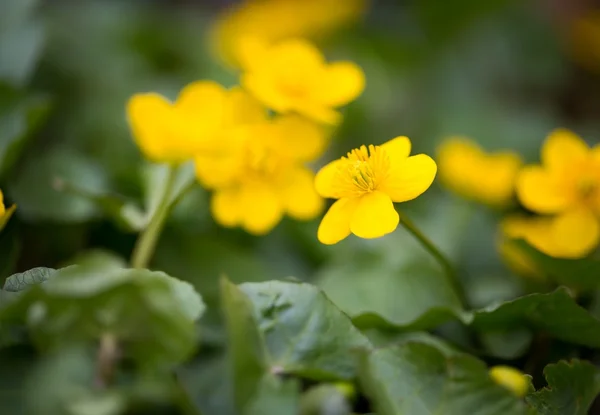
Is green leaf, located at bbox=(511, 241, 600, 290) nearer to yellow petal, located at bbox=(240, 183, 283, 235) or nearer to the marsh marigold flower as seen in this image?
the marsh marigold flower

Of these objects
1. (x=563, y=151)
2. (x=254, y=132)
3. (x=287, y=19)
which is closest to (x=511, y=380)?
(x=563, y=151)

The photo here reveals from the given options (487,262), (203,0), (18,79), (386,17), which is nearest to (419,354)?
(487,262)

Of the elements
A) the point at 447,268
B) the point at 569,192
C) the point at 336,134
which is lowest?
the point at 336,134

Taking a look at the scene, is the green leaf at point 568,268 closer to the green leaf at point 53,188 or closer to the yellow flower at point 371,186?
the yellow flower at point 371,186

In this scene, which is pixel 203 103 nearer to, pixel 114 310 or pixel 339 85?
pixel 339 85

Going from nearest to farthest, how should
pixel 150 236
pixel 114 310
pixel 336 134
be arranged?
pixel 114 310 → pixel 150 236 → pixel 336 134

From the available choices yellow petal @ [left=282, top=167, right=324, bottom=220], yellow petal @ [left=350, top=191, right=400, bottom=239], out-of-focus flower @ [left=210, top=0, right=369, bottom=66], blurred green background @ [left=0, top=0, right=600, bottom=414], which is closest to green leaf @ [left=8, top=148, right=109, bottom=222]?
blurred green background @ [left=0, top=0, right=600, bottom=414]

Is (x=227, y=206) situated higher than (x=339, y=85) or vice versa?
(x=339, y=85)

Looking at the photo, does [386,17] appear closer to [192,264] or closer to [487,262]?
[487,262]
